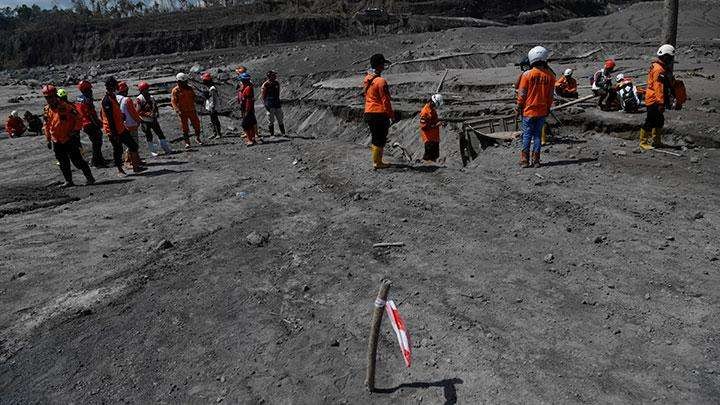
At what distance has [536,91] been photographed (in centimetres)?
→ 788

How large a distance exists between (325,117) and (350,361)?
14326 mm

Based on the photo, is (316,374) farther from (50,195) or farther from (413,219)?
(50,195)

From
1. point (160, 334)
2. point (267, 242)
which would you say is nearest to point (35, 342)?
point (160, 334)

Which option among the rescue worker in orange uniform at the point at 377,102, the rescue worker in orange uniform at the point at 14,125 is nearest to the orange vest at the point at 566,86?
the rescue worker in orange uniform at the point at 377,102

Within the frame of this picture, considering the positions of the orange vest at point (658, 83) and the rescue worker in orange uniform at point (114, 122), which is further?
the rescue worker in orange uniform at point (114, 122)

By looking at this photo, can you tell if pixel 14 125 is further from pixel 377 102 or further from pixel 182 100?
pixel 377 102

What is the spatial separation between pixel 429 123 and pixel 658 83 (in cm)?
382

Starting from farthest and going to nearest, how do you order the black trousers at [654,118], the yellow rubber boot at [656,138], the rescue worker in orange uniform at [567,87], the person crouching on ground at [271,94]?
the person crouching on ground at [271,94] < the rescue worker in orange uniform at [567,87] < the yellow rubber boot at [656,138] < the black trousers at [654,118]

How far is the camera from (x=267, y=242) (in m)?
6.30

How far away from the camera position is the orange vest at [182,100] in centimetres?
1209

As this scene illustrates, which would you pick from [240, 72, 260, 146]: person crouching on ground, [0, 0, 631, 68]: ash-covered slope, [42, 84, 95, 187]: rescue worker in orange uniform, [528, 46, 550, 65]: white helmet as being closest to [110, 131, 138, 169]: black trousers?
[42, 84, 95, 187]: rescue worker in orange uniform

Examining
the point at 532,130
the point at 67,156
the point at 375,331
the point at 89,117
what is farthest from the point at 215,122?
the point at 375,331

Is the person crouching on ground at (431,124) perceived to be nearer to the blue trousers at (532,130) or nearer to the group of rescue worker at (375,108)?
the group of rescue worker at (375,108)

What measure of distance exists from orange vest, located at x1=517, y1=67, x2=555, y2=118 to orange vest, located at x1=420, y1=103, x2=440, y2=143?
220cm
